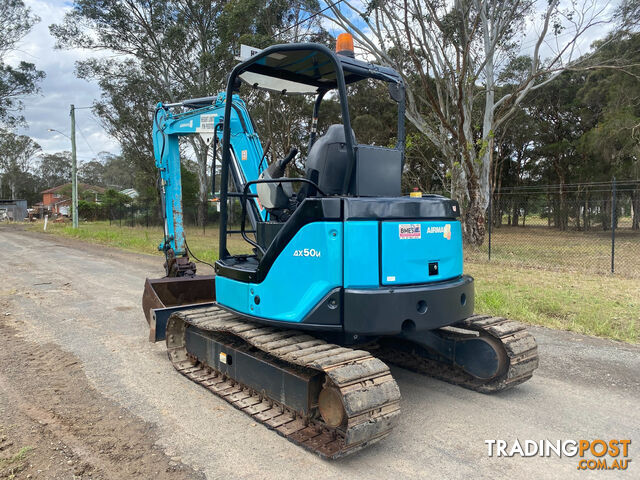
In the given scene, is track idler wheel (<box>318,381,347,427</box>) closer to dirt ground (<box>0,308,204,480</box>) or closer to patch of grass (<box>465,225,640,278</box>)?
dirt ground (<box>0,308,204,480</box>)

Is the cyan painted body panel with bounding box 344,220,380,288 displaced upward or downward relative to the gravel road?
upward

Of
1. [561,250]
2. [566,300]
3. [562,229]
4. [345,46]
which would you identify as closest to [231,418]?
[345,46]

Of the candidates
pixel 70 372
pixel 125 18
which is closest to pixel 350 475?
pixel 70 372

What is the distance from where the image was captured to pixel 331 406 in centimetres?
350

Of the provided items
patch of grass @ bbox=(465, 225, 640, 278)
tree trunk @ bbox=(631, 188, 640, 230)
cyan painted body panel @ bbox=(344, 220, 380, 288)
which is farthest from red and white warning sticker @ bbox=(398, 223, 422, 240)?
tree trunk @ bbox=(631, 188, 640, 230)

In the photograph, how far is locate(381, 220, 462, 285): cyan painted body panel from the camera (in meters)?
3.74

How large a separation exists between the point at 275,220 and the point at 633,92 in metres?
29.1

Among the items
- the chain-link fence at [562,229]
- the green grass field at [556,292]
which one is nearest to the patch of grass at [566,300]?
the green grass field at [556,292]

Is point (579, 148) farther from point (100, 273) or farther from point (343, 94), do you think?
point (343, 94)

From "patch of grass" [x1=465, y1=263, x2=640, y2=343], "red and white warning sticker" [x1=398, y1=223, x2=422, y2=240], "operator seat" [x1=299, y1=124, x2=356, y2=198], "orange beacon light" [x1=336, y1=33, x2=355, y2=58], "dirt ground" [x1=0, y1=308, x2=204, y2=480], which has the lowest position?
"dirt ground" [x1=0, y1=308, x2=204, y2=480]

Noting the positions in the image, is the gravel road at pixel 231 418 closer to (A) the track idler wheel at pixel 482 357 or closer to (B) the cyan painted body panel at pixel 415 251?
(A) the track idler wheel at pixel 482 357

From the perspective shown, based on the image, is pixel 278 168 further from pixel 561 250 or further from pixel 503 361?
pixel 561 250

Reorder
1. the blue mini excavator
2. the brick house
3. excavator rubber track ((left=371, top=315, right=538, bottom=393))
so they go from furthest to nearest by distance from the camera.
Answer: the brick house → excavator rubber track ((left=371, top=315, right=538, bottom=393)) → the blue mini excavator

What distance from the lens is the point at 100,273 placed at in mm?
12070
